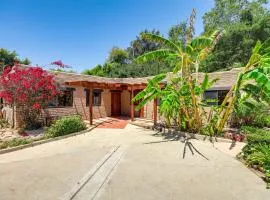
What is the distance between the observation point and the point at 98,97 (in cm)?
1794

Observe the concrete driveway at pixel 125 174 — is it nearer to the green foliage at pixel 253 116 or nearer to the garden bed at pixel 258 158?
the garden bed at pixel 258 158

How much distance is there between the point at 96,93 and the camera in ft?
58.3

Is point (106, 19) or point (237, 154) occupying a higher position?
point (106, 19)

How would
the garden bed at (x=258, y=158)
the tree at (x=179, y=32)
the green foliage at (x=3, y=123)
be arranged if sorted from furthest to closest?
the tree at (x=179, y=32) < the green foliage at (x=3, y=123) < the garden bed at (x=258, y=158)

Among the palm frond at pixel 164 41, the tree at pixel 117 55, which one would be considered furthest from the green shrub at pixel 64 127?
the tree at pixel 117 55

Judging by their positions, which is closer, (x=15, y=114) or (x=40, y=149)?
(x=40, y=149)

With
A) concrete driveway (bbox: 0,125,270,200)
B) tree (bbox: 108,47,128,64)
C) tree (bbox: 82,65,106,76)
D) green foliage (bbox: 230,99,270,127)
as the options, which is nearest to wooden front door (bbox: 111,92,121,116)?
concrete driveway (bbox: 0,125,270,200)

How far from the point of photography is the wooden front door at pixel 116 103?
63.8ft

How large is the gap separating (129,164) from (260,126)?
970 cm

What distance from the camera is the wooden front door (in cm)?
1944

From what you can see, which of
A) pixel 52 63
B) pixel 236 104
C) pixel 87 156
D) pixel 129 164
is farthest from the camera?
pixel 52 63

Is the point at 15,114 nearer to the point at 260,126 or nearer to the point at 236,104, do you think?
the point at 236,104

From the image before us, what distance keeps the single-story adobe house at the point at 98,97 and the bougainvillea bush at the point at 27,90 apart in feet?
3.32

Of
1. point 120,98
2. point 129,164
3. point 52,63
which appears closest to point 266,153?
point 129,164
